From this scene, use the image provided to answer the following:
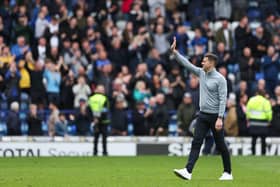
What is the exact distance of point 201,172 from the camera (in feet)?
65.3

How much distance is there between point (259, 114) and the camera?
28141 millimetres

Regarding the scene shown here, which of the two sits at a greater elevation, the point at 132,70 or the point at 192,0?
the point at 192,0

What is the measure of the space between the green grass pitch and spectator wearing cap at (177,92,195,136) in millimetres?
3668

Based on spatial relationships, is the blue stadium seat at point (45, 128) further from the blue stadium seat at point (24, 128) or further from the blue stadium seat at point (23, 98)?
the blue stadium seat at point (23, 98)

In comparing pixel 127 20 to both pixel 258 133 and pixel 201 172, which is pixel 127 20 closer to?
pixel 258 133

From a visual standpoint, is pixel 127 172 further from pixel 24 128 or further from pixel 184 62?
pixel 24 128

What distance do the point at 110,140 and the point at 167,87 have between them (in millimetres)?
2929

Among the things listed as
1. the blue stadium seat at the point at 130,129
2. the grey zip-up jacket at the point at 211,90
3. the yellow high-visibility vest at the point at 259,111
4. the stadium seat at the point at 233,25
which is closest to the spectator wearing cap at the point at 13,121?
the blue stadium seat at the point at 130,129

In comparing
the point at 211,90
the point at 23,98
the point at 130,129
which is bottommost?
the point at 130,129

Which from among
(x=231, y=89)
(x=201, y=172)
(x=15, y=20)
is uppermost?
(x=15, y=20)

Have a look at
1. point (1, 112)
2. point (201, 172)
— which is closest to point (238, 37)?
point (1, 112)

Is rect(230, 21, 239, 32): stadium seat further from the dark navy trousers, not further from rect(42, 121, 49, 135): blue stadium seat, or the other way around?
the dark navy trousers

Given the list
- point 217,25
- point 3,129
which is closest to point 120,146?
point 3,129

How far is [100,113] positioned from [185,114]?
3.28 m
